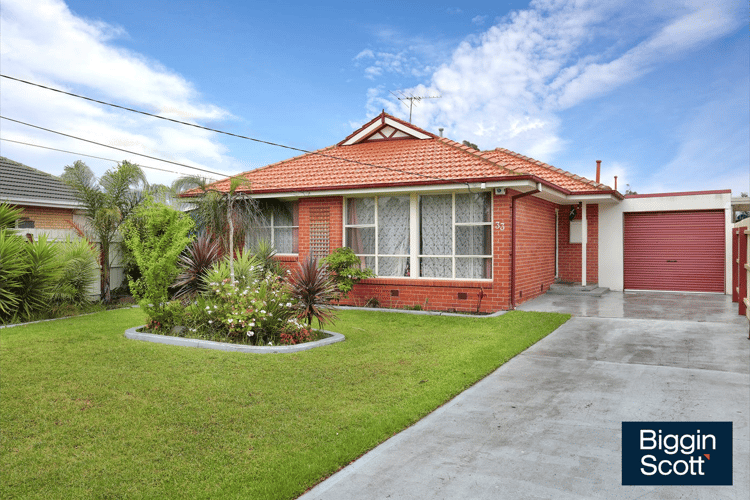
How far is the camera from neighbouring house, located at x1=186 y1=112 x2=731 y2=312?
1260cm

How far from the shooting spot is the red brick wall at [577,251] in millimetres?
17359

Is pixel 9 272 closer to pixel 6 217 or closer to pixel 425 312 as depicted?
pixel 6 217

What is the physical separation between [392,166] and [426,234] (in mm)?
2227

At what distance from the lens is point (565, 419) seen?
5258 millimetres

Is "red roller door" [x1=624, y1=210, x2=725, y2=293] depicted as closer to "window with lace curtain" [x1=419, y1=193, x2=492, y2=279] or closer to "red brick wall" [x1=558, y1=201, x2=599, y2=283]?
"red brick wall" [x1=558, y1=201, x2=599, y2=283]

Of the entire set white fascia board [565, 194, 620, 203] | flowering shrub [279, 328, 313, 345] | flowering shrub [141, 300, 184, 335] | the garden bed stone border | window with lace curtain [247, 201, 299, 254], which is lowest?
the garden bed stone border

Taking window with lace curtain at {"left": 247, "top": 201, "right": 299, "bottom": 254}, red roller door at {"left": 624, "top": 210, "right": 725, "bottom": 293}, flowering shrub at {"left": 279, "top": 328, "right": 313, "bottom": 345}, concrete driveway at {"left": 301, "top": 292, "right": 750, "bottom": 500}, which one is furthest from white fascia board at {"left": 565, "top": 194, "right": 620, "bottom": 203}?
flowering shrub at {"left": 279, "top": 328, "right": 313, "bottom": 345}

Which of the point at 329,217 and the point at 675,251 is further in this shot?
the point at 675,251

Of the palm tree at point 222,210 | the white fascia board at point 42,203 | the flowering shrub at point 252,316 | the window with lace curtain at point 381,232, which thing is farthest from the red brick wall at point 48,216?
the flowering shrub at point 252,316

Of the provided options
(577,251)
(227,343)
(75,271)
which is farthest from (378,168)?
(75,271)

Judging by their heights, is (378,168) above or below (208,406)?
above

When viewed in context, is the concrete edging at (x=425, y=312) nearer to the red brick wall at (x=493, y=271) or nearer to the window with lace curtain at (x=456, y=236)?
the red brick wall at (x=493, y=271)

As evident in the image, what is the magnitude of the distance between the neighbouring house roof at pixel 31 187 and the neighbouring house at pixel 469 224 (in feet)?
19.6

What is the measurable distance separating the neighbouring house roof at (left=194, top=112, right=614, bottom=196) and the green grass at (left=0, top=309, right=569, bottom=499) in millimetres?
4401
